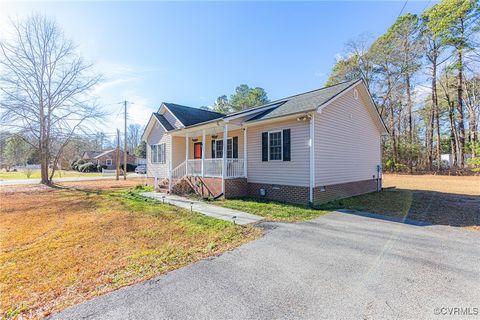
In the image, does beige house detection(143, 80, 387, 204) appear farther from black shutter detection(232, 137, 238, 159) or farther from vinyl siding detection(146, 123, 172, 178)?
vinyl siding detection(146, 123, 172, 178)

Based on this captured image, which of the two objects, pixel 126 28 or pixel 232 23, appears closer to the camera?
pixel 126 28

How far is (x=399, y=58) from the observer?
2506 cm

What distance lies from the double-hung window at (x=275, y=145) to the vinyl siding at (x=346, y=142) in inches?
60.9

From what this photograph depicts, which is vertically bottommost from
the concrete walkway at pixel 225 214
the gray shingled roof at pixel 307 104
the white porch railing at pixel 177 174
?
the concrete walkway at pixel 225 214

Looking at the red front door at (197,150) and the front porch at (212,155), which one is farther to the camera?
the red front door at (197,150)

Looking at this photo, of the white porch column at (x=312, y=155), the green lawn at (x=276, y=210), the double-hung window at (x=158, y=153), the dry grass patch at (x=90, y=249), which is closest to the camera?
the dry grass patch at (x=90, y=249)

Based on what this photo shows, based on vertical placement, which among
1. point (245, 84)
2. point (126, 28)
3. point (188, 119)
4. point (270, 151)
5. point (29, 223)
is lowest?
point (29, 223)

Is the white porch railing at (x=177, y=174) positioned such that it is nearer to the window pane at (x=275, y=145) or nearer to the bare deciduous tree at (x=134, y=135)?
the window pane at (x=275, y=145)

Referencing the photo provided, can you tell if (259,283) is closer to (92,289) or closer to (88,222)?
(92,289)

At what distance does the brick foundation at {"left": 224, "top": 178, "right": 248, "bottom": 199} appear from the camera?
10.4 metres

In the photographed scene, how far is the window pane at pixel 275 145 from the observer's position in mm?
9812

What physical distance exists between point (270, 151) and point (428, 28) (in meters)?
25.7

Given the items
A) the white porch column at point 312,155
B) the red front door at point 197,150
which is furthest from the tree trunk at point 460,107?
the red front door at point 197,150

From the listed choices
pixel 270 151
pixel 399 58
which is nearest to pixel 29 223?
pixel 270 151
